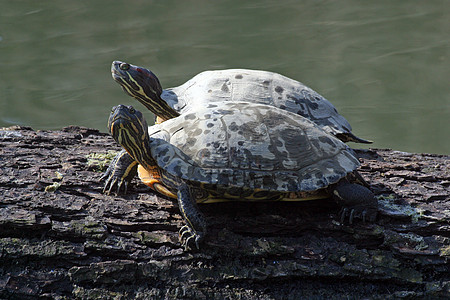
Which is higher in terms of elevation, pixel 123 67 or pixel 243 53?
pixel 123 67

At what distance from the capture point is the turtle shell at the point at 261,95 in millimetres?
3775

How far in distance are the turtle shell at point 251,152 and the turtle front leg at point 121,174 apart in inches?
8.4

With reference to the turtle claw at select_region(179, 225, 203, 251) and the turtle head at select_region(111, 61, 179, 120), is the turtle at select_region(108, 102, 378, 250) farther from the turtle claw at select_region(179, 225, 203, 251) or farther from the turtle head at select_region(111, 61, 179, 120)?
the turtle head at select_region(111, 61, 179, 120)

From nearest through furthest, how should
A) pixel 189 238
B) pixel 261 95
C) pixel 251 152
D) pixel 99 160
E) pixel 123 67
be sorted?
pixel 189 238
pixel 251 152
pixel 99 160
pixel 261 95
pixel 123 67

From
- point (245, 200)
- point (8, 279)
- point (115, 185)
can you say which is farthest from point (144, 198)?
point (8, 279)

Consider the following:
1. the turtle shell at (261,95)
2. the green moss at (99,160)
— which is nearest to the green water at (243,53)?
the turtle shell at (261,95)

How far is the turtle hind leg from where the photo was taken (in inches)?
103

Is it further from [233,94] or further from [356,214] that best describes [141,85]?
[356,214]

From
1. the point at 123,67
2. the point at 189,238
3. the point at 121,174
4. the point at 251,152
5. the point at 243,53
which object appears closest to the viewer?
the point at 189,238

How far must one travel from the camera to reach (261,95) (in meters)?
3.78

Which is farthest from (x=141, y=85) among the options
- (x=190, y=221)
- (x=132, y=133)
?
(x=190, y=221)

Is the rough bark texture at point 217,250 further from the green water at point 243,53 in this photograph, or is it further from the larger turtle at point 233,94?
the green water at point 243,53

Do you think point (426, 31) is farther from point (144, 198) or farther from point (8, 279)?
point (8, 279)

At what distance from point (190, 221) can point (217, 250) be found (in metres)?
0.20
